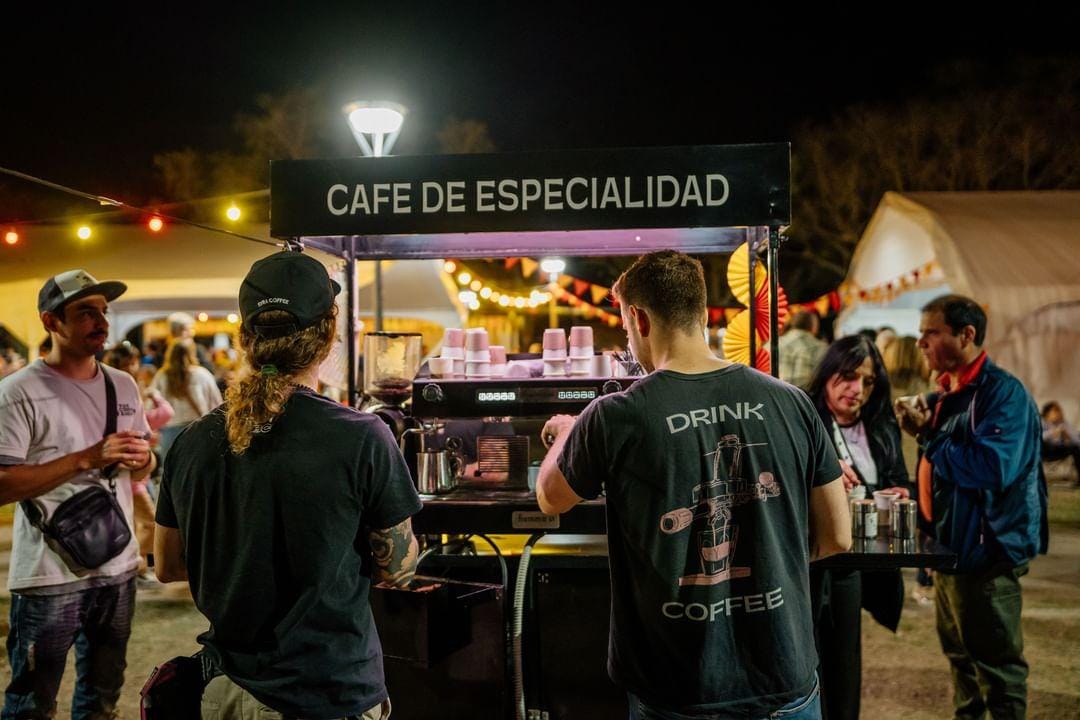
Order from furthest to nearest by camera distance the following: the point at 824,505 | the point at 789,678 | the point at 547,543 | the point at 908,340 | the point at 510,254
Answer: the point at 908,340 → the point at 510,254 → the point at 547,543 → the point at 824,505 → the point at 789,678

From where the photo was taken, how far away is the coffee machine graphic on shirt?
6.07ft

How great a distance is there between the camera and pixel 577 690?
3.23 m

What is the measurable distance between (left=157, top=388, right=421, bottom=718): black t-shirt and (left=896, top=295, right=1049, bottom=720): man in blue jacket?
2628 millimetres

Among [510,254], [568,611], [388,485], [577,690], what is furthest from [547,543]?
[388,485]

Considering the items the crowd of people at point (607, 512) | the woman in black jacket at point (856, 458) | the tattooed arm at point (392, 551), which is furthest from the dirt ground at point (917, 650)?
the tattooed arm at point (392, 551)

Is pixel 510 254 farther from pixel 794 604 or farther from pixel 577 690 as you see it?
pixel 794 604

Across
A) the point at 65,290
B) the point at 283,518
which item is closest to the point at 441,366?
the point at 65,290

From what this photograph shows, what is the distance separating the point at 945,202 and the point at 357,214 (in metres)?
9.16

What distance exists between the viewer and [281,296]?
1794 millimetres

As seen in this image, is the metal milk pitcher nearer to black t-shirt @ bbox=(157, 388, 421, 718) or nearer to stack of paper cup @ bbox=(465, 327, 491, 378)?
stack of paper cup @ bbox=(465, 327, 491, 378)

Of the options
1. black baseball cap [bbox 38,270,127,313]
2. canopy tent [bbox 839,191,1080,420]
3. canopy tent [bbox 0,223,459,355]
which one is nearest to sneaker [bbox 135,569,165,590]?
black baseball cap [bbox 38,270,127,313]

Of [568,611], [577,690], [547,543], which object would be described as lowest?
[577,690]

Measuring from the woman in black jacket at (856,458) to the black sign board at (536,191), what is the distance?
936mm

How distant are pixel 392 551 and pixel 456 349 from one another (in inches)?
71.6
